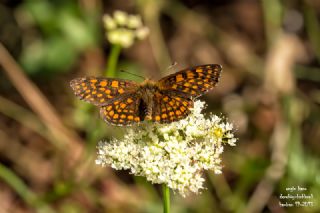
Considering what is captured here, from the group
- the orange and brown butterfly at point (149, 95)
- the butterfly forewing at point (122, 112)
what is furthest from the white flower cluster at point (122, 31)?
the butterfly forewing at point (122, 112)

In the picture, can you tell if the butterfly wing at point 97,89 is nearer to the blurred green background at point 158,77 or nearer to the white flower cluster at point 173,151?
the white flower cluster at point 173,151

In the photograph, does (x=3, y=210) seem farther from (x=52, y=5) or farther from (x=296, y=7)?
(x=296, y=7)

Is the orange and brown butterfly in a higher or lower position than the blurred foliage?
lower

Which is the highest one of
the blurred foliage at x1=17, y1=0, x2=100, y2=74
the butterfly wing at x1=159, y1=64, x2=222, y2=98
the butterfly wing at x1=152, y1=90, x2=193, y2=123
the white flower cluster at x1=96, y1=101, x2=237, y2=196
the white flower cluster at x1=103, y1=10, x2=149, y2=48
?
the blurred foliage at x1=17, y1=0, x2=100, y2=74

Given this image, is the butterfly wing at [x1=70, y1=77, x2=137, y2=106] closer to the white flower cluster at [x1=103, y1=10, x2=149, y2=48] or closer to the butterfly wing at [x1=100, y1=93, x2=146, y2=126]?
the butterfly wing at [x1=100, y1=93, x2=146, y2=126]

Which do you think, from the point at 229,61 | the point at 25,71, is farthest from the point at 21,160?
the point at 229,61

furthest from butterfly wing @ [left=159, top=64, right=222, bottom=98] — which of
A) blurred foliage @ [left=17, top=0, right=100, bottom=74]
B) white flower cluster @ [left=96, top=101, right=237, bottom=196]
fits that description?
blurred foliage @ [left=17, top=0, right=100, bottom=74]

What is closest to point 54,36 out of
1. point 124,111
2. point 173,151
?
point 124,111
